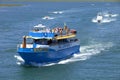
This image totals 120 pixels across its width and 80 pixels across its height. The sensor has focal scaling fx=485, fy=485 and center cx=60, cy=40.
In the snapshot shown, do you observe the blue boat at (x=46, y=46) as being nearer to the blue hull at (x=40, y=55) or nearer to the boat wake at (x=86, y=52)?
the blue hull at (x=40, y=55)

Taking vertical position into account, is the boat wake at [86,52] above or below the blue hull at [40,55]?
below

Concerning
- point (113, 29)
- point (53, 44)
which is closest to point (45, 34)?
point (53, 44)

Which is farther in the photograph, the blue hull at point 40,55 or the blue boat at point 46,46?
the blue boat at point 46,46

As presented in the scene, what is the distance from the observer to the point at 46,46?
185 ft

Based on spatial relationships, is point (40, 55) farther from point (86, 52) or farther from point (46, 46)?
point (86, 52)

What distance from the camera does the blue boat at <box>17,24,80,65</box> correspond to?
55500 mm

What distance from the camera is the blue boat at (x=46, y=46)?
5550 centimetres

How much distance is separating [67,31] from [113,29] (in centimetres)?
3312

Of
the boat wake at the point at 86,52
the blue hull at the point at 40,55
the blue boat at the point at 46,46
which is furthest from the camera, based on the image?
the boat wake at the point at 86,52

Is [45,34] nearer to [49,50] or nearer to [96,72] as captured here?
[49,50]

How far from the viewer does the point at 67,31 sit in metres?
63.2

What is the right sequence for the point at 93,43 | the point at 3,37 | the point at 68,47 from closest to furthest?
1. the point at 68,47
2. the point at 93,43
3. the point at 3,37

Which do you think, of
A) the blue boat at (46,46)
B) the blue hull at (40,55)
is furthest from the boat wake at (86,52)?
the blue boat at (46,46)

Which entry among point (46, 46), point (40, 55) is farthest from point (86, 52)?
point (40, 55)
